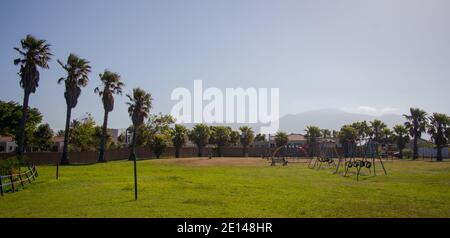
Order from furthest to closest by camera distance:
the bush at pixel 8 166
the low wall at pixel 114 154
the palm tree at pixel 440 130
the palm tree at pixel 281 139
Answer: the palm tree at pixel 281 139 → the palm tree at pixel 440 130 → the low wall at pixel 114 154 → the bush at pixel 8 166

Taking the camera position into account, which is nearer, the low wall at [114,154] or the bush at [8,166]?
the bush at [8,166]

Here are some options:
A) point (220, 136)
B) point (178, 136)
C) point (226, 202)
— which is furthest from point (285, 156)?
point (226, 202)

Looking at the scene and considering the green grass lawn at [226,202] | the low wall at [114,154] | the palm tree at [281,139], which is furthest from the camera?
the palm tree at [281,139]

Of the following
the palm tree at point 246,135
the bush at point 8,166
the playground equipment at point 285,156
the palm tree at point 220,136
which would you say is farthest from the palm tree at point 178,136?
the bush at point 8,166

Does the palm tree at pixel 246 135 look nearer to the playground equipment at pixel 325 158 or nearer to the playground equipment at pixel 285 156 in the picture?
the playground equipment at pixel 285 156

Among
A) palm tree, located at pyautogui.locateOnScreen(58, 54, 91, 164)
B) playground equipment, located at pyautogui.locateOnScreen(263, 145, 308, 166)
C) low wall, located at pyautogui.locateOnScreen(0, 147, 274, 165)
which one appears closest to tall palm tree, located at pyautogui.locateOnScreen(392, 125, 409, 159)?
playground equipment, located at pyautogui.locateOnScreen(263, 145, 308, 166)

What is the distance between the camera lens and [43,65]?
4691 centimetres

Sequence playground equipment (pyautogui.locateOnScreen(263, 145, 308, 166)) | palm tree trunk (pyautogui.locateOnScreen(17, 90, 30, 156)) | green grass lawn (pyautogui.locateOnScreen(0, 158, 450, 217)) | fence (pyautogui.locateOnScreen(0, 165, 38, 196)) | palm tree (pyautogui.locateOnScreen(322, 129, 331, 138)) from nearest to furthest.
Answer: green grass lawn (pyautogui.locateOnScreen(0, 158, 450, 217)) → fence (pyautogui.locateOnScreen(0, 165, 38, 196)) → palm tree trunk (pyautogui.locateOnScreen(17, 90, 30, 156)) → playground equipment (pyautogui.locateOnScreen(263, 145, 308, 166)) → palm tree (pyautogui.locateOnScreen(322, 129, 331, 138))

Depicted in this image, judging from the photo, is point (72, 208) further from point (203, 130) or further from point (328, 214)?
point (203, 130)

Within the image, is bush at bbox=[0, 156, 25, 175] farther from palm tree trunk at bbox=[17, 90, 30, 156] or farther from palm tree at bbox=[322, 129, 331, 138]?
palm tree at bbox=[322, 129, 331, 138]

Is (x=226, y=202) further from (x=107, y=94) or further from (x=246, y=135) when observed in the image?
(x=246, y=135)
